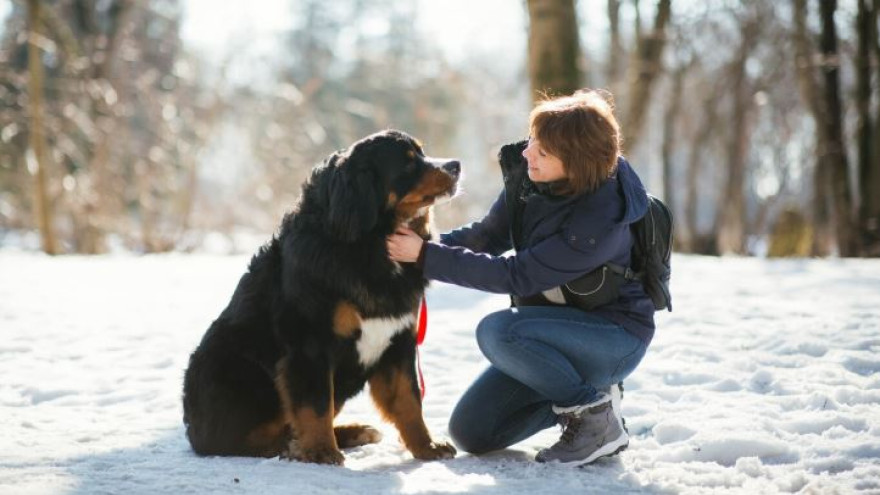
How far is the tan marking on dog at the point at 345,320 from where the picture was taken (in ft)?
10.6

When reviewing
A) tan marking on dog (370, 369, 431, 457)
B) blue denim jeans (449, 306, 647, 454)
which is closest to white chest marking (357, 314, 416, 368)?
tan marking on dog (370, 369, 431, 457)

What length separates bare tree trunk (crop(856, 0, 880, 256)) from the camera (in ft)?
37.7

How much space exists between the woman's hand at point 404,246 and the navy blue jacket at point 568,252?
1.8 inches

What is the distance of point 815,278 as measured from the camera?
7023mm

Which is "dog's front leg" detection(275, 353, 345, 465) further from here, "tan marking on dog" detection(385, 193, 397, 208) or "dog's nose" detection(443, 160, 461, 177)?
"dog's nose" detection(443, 160, 461, 177)

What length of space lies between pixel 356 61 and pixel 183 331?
27.0 m

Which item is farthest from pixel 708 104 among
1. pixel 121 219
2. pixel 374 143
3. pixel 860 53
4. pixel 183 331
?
pixel 374 143

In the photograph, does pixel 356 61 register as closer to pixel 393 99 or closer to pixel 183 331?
pixel 393 99

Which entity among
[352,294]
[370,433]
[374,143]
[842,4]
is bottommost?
[370,433]

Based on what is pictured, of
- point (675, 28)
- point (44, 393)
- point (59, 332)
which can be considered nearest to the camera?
point (44, 393)

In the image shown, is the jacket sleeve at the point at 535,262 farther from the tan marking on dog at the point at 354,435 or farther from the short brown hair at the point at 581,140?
the tan marking on dog at the point at 354,435

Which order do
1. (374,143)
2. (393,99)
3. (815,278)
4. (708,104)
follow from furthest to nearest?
(393,99) → (708,104) → (815,278) → (374,143)

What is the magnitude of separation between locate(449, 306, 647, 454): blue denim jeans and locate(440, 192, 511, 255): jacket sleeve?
1.41 ft

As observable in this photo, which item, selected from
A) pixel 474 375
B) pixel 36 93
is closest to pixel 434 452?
pixel 474 375
